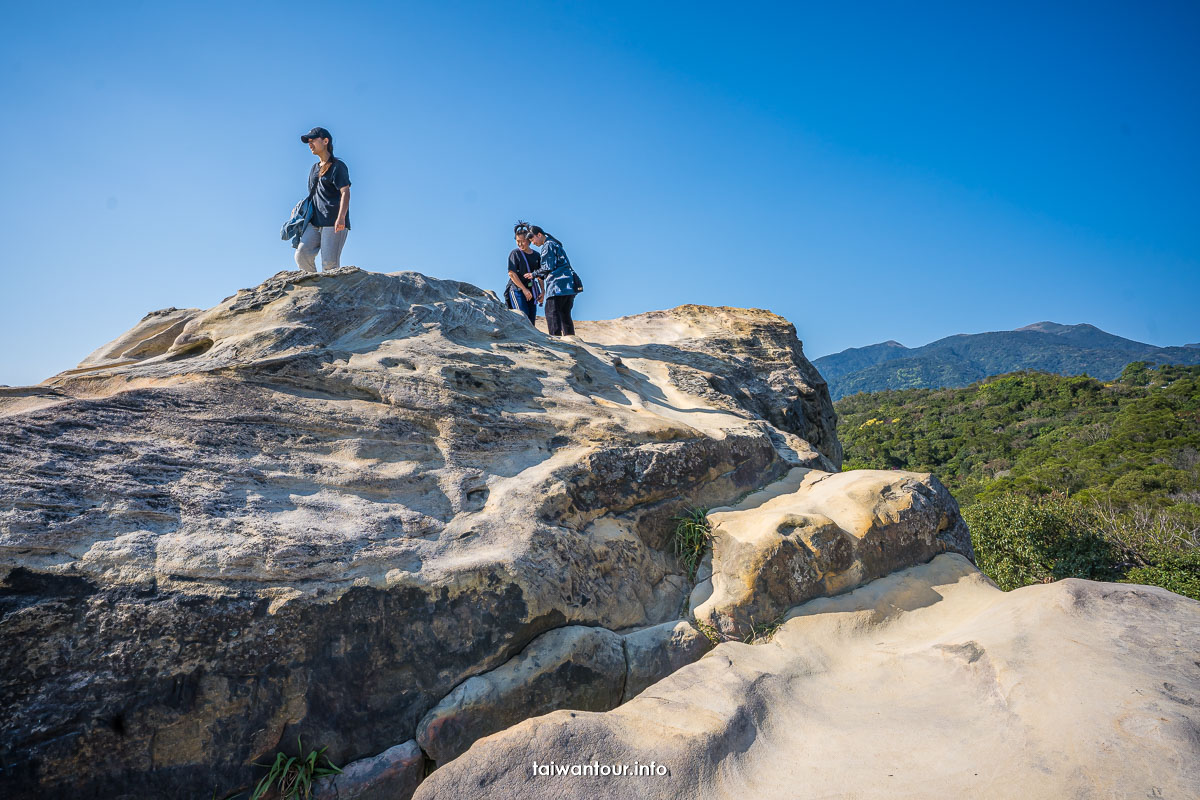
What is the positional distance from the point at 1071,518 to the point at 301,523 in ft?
48.0

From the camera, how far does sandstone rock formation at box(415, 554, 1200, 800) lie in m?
3.12

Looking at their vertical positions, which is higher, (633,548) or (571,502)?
(571,502)

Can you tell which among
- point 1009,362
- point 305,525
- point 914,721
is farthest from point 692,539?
point 1009,362

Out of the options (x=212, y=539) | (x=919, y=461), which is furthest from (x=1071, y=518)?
(x=919, y=461)

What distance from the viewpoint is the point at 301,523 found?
419cm

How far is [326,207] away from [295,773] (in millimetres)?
5681

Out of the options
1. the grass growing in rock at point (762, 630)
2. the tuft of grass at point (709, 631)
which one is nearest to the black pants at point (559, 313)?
the tuft of grass at point (709, 631)

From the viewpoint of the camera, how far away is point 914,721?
3699 mm

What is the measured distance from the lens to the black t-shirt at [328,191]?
707cm

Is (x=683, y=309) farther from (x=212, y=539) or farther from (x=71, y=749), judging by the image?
(x=71, y=749)

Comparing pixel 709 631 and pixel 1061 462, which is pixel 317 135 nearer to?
pixel 709 631

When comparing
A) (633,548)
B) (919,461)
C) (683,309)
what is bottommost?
(919,461)

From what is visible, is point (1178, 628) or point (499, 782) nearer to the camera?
point (499, 782)

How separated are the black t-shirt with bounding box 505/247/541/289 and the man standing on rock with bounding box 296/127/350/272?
2841 mm
